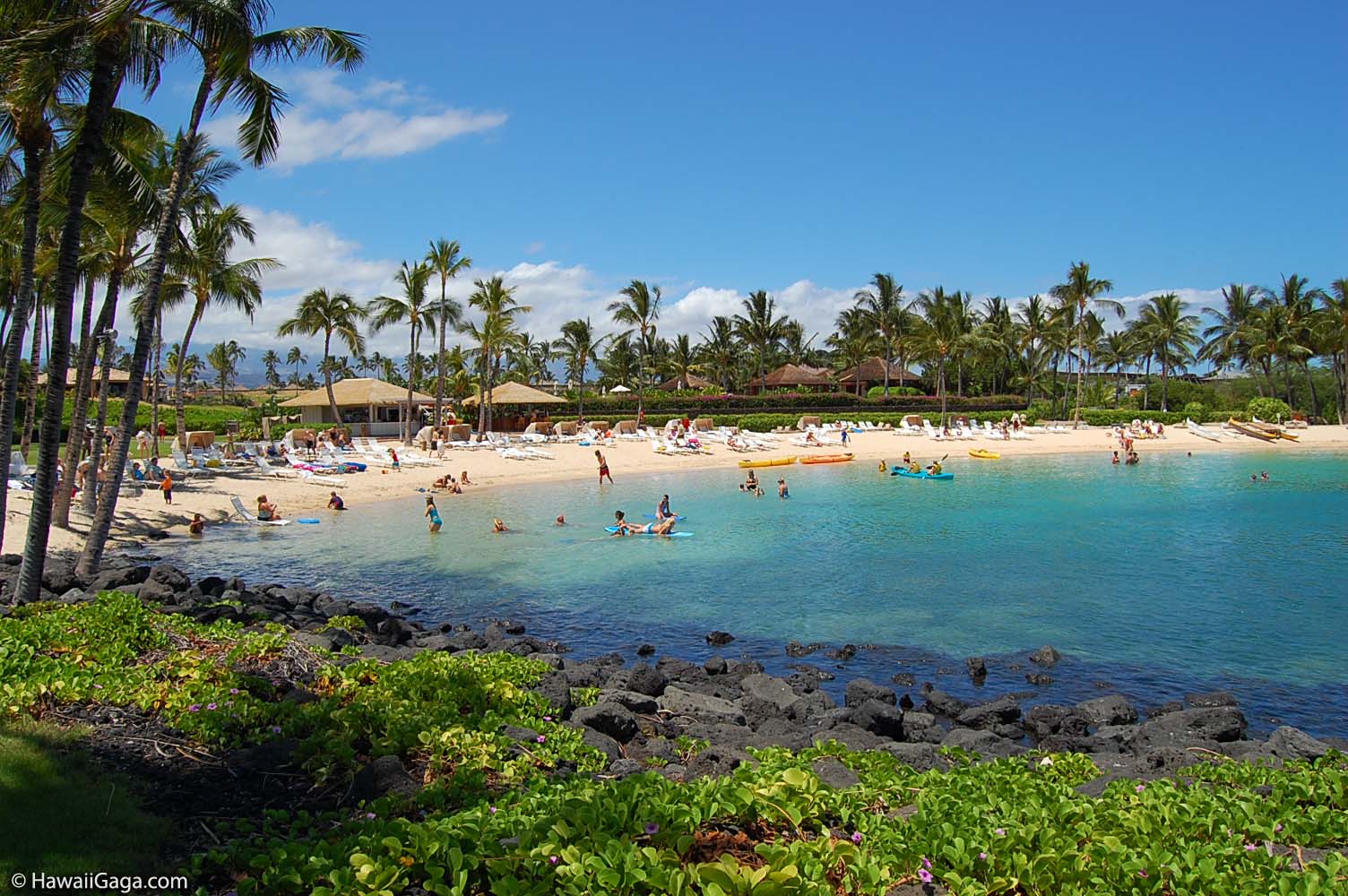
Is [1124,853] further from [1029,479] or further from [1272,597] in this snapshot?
[1029,479]

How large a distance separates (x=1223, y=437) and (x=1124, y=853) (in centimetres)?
5529

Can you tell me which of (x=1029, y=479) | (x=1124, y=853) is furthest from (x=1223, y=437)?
(x=1124, y=853)

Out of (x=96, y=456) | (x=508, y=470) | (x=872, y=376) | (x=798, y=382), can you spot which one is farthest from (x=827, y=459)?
(x=96, y=456)

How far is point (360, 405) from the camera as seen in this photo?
49.0 meters

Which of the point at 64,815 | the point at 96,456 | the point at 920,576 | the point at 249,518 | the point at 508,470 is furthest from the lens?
the point at 508,470

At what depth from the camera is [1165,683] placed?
11398 millimetres

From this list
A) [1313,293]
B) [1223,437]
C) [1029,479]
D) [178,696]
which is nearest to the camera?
[178,696]

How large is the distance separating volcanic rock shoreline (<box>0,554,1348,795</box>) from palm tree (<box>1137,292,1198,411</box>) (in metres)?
60.2

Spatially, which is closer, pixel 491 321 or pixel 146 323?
pixel 146 323

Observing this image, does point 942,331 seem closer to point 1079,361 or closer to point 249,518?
point 1079,361

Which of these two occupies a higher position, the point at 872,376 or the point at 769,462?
the point at 872,376

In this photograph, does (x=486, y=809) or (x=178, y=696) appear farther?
(x=178, y=696)

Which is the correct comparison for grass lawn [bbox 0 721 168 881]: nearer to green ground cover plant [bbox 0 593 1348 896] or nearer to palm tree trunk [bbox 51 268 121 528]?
green ground cover plant [bbox 0 593 1348 896]

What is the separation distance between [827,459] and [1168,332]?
3622 centimetres
